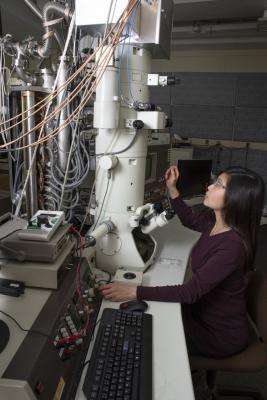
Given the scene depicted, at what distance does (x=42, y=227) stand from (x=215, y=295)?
0.80m

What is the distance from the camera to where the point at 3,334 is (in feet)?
2.72

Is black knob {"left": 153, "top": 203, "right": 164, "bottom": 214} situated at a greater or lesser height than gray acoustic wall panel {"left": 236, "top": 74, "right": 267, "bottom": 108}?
lesser

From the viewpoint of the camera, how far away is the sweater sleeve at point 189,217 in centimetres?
175

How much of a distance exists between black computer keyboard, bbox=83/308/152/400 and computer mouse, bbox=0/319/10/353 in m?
0.25

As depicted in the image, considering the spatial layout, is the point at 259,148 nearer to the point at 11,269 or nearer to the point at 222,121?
the point at 222,121

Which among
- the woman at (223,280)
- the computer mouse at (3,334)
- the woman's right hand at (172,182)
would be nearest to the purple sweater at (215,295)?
the woman at (223,280)

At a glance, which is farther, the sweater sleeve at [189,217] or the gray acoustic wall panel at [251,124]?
the gray acoustic wall panel at [251,124]

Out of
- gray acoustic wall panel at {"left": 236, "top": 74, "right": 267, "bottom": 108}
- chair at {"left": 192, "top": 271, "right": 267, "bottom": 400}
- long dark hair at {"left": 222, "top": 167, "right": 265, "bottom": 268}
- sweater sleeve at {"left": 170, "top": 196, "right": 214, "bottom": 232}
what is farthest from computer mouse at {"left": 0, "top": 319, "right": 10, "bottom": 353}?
gray acoustic wall panel at {"left": 236, "top": 74, "right": 267, "bottom": 108}

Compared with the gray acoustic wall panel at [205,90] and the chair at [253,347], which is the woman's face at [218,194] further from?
the gray acoustic wall panel at [205,90]

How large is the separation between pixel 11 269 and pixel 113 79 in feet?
2.83

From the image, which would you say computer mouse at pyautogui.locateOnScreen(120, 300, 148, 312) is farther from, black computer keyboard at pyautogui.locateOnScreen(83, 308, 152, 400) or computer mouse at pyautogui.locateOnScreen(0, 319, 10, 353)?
computer mouse at pyautogui.locateOnScreen(0, 319, 10, 353)

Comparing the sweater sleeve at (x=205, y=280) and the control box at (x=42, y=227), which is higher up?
the control box at (x=42, y=227)

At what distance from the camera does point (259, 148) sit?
4.03 metres

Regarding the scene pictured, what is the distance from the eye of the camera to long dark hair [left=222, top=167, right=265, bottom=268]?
1296mm
